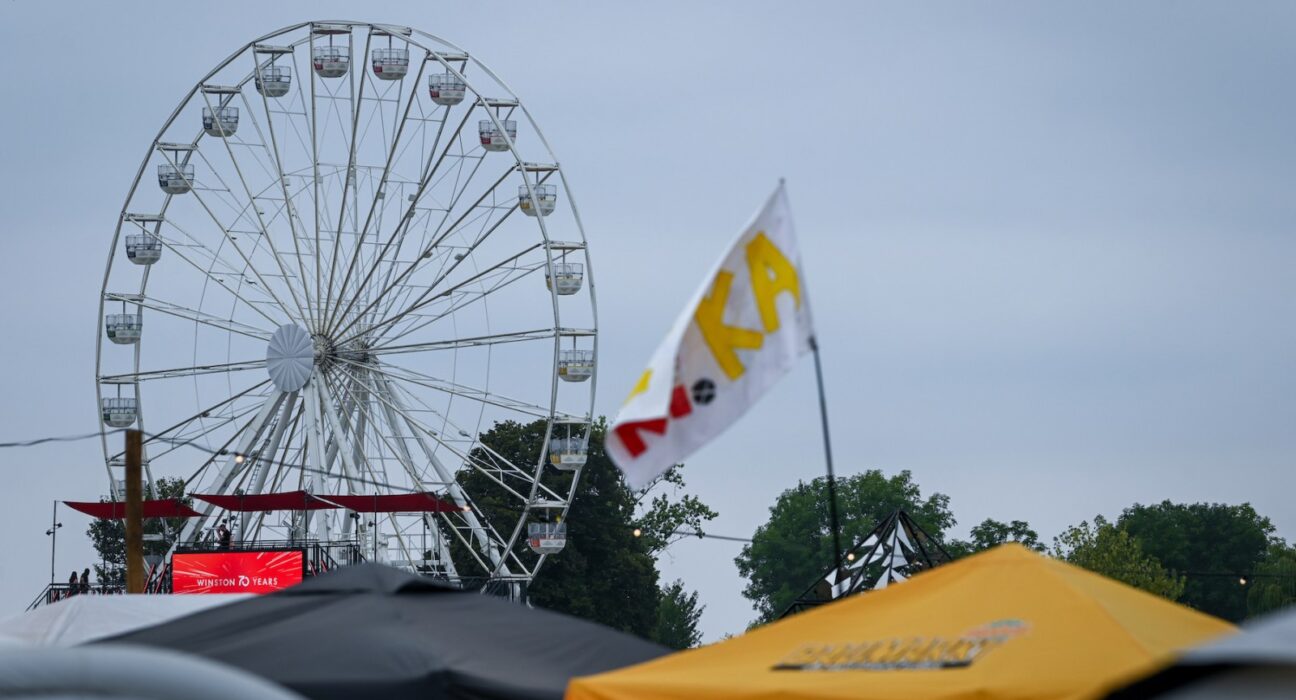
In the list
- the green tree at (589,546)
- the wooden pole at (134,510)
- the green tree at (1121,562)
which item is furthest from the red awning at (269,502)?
the green tree at (1121,562)

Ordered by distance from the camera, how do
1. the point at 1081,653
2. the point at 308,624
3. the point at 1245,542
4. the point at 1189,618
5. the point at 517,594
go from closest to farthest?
the point at 1081,653
the point at 1189,618
the point at 308,624
the point at 517,594
the point at 1245,542

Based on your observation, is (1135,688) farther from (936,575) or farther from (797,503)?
(797,503)

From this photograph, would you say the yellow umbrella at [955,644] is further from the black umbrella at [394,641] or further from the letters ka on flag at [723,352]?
the black umbrella at [394,641]

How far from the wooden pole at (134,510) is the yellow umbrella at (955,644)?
15.1 meters

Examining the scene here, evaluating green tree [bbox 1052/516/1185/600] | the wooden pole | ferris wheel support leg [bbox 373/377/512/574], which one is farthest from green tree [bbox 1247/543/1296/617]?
the wooden pole

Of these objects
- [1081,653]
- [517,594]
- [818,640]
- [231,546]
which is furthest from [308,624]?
[517,594]

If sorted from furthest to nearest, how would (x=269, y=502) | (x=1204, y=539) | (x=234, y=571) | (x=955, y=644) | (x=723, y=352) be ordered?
(x=1204, y=539)
(x=269, y=502)
(x=234, y=571)
(x=723, y=352)
(x=955, y=644)

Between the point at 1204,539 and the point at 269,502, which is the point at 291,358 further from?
the point at 1204,539

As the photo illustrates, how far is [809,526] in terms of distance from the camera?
9869 cm

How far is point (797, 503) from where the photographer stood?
3915 inches

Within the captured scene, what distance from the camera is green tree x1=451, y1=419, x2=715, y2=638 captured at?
6606 centimetres

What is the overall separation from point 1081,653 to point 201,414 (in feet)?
114

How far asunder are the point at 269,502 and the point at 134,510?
658 inches

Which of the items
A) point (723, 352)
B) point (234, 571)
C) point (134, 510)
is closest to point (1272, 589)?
point (234, 571)
